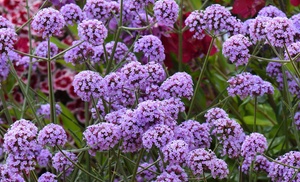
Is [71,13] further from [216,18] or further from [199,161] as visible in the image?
[199,161]

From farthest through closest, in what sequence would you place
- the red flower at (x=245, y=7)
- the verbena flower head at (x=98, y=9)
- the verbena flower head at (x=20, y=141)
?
1. the red flower at (x=245, y=7)
2. the verbena flower head at (x=98, y=9)
3. the verbena flower head at (x=20, y=141)

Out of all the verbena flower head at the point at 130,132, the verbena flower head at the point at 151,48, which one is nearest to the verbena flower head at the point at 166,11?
the verbena flower head at the point at 151,48

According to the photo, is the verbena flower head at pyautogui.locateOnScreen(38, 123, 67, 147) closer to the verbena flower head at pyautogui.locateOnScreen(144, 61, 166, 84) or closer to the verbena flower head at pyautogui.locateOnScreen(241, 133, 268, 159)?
the verbena flower head at pyautogui.locateOnScreen(144, 61, 166, 84)

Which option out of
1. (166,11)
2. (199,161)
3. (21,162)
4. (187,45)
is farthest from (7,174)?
(187,45)

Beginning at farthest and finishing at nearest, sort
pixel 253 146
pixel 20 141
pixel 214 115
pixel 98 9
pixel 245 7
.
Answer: pixel 245 7 → pixel 98 9 → pixel 214 115 → pixel 253 146 → pixel 20 141

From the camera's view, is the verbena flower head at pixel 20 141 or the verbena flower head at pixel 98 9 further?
the verbena flower head at pixel 98 9

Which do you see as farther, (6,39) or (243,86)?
(243,86)

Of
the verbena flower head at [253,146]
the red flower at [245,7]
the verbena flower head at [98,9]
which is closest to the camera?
the verbena flower head at [253,146]

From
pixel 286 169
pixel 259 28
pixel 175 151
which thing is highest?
pixel 259 28

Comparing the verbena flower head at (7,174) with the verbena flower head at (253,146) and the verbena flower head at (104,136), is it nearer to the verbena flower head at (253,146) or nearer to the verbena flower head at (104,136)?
the verbena flower head at (104,136)
